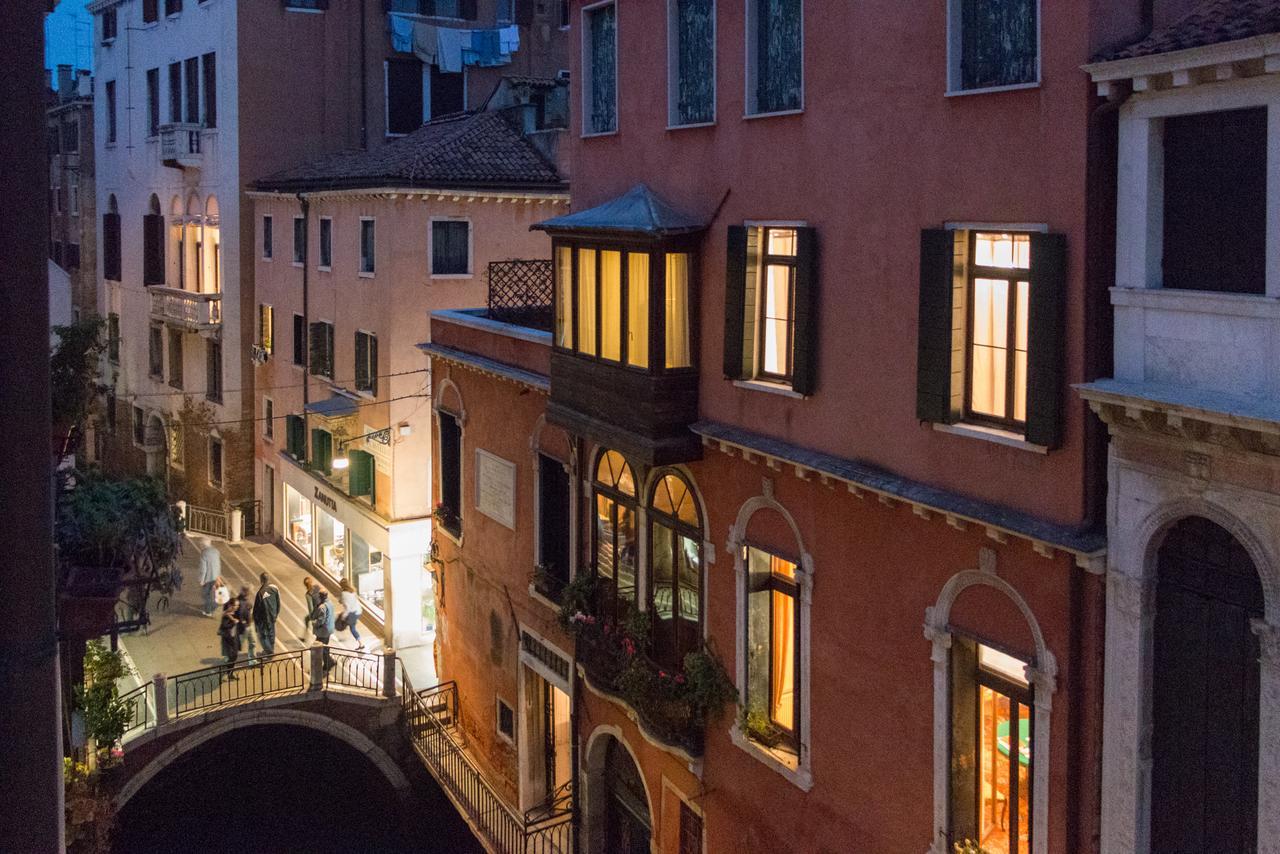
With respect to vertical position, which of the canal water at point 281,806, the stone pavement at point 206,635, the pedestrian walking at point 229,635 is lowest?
the canal water at point 281,806

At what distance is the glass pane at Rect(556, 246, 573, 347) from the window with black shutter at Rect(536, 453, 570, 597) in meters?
2.81

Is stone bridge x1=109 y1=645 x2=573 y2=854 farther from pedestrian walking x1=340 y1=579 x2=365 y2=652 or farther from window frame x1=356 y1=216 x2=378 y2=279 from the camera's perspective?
window frame x1=356 y1=216 x2=378 y2=279

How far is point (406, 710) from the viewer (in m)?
24.0

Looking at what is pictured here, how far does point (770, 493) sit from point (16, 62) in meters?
10.4

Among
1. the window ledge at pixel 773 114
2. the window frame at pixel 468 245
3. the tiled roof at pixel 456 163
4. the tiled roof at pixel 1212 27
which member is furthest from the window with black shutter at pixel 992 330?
the window frame at pixel 468 245

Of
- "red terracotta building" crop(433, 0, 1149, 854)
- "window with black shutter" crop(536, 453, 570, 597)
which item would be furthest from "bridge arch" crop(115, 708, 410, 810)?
"red terracotta building" crop(433, 0, 1149, 854)

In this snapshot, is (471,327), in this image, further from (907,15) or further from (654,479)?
(907,15)

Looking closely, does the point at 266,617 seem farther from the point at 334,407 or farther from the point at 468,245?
the point at 468,245

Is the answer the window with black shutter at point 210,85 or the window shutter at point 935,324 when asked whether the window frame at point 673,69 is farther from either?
the window with black shutter at point 210,85

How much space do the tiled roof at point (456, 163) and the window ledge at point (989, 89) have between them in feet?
59.7

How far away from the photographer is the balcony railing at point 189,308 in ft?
119

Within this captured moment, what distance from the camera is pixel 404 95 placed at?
3581cm

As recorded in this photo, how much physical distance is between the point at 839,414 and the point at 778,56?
375 cm

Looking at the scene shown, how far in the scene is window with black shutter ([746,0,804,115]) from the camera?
12430 millimetres
